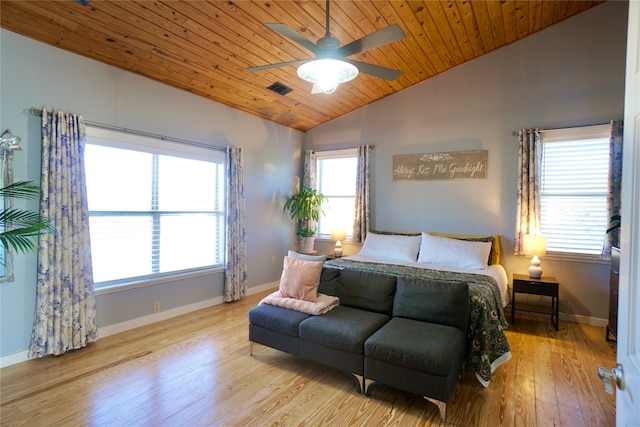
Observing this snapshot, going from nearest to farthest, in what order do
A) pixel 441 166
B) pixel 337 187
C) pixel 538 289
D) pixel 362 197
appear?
pixel 538 289
pixel 441 166
pixel 362 197
pixel 337 187

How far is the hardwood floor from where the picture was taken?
2117 mm

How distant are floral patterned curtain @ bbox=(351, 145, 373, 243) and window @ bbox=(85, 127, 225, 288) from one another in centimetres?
213

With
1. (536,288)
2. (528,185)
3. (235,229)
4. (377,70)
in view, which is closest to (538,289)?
(536,288)

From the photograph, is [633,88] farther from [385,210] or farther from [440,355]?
[385,210]

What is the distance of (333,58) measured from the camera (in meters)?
2.15

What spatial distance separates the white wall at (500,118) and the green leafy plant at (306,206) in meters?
0.83

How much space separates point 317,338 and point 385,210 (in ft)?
9.97

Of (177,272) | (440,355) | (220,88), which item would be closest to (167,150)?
(220,88)

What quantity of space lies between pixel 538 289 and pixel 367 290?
2.29 metres

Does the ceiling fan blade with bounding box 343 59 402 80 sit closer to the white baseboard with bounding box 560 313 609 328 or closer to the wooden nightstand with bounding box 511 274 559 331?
the wooden nightstand with bounding box 511 274 559 331

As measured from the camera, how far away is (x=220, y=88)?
4.07 m

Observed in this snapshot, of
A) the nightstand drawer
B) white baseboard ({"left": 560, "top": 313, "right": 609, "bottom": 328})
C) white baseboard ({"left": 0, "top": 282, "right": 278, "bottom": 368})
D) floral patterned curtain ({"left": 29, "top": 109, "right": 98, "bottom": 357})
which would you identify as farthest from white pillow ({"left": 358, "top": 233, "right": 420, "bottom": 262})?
floral patterned curtain ({"left": 29, "top": 109, "right": 98, "bottom": 357})

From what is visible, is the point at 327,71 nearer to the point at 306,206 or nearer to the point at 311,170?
the point at 306,206

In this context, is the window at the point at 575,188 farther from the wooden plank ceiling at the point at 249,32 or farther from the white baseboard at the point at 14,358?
the white baseboard at the point at 14,358
